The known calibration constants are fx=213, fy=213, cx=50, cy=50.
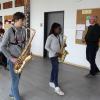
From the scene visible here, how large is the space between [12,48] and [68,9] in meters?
4.22

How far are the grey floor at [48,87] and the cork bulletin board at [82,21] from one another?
1102 millimetres

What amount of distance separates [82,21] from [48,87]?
285 cm

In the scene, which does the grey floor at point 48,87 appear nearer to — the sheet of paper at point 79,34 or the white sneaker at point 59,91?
the white sneaker at point 59,91

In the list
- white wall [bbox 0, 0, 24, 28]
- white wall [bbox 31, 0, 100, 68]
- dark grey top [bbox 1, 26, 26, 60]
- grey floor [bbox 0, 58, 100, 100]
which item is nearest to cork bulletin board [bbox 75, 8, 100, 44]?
white wall [bbox 31, 0, 100, 68]

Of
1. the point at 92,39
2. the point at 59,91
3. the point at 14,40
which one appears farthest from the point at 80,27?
the point at 14,40

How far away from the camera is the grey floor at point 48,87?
3.97m

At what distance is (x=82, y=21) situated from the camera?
656cm

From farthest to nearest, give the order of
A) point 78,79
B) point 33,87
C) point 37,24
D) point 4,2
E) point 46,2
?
point 4,2
point 37,24
point 46,2
point 78,79
point 33,87

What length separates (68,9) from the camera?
7.05m

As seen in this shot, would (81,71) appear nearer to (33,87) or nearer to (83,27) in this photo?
(83,27)

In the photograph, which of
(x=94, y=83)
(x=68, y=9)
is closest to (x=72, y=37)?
(x=68, y=9)

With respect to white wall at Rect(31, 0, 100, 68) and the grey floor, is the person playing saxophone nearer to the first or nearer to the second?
the grey floor

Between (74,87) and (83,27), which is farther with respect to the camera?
(83,27)

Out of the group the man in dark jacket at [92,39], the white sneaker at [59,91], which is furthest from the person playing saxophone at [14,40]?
the man in dark jacket at [92,39]
